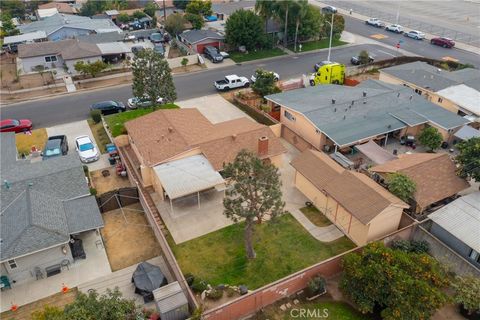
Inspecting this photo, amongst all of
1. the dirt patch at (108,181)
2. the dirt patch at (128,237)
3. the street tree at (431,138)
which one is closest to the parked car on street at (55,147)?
the dirt patch at (108,181)

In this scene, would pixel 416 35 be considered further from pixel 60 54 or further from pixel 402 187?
pixel 60 54

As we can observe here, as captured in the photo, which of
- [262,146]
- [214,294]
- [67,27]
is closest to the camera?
[214,294]

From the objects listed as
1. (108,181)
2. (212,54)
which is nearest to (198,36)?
(212,54)

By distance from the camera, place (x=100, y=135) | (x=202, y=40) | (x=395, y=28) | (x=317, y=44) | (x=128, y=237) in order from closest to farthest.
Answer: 1. (x=128, y=237)
2. (x=100, y=135)
3. (x=202, y=40)
4. (x=317, y=44)
5. (x=395, y=28)

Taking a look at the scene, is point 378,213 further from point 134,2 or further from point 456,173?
point 134,2

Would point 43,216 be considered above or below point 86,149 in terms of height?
above

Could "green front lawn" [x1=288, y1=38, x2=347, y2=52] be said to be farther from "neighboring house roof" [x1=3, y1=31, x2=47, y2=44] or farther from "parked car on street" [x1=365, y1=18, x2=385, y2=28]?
"neighboring house roof" [x1=3, y1=31, x2=47, y2=44]
